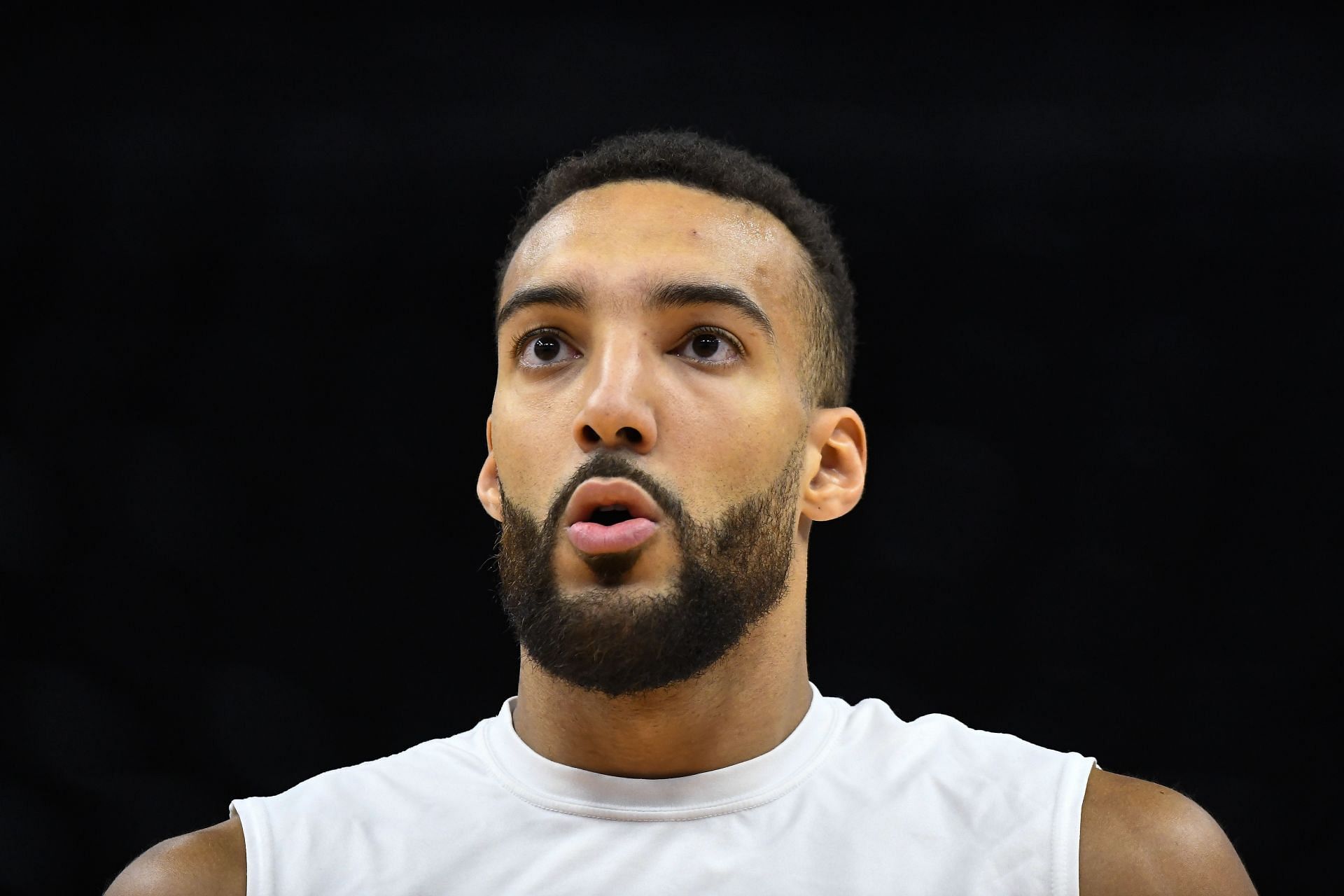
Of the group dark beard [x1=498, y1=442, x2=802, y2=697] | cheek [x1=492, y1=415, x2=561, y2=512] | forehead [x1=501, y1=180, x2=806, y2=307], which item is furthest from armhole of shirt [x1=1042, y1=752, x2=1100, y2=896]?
forehead [x1=501, y1=180, x2=806, y2=307]

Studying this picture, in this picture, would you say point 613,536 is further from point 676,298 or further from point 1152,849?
point 1152,849

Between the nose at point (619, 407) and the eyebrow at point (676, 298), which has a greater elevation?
the eyebrow at point (676, 298)

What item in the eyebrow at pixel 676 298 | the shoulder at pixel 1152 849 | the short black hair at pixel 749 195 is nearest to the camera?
the shoulder at pixel 1152 849

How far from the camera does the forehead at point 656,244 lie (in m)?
1.43

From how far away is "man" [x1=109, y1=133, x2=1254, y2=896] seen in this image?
132 cm

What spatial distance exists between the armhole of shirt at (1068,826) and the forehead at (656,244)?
561mm

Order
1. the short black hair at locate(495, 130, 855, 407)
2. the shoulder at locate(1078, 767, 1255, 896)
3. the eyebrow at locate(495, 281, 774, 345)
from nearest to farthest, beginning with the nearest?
the shoulder at locate(1078, 767, 1255, 896)
the eyebrow at locate(495, 281, 774, 345)
the short black hair at locate(495, 130, 855, 407)

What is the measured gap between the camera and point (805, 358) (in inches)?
59.0

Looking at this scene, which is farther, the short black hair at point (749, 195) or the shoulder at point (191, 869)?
the short black hair at point (749, 195)

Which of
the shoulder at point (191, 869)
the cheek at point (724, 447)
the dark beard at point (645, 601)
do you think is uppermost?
the cheek at point (724, 447)

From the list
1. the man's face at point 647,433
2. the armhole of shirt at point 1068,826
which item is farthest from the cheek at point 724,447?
the armhole of shirt at point 1068,826

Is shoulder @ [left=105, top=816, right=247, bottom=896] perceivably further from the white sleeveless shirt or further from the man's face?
the man's face

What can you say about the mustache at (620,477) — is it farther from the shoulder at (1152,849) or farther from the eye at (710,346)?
the shoulder at (1152,849)

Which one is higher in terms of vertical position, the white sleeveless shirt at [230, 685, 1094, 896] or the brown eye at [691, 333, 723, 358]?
the brown eye at [691, 333, 723, 358]
